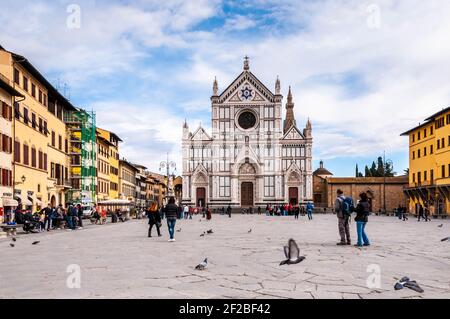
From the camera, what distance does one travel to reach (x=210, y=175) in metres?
72.3

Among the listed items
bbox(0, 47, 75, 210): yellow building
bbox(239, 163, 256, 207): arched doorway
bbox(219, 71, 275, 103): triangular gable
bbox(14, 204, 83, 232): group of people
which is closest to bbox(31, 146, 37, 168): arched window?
bbox(0, 47, 75, 210): yellow building

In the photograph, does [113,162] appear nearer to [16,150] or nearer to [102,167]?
[102,167]

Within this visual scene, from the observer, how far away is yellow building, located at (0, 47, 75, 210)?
30.7 m

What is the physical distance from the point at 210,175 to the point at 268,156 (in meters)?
9.02

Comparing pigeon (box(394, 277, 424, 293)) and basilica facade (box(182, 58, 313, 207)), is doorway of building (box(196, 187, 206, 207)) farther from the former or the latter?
pigeon (box(394, 277, 424, 293))

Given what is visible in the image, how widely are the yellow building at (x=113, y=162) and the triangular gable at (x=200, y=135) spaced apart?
453 inches

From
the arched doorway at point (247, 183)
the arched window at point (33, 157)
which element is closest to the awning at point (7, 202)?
the arched window at point (33, 157)

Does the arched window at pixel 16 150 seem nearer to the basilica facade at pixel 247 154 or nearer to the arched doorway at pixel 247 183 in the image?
the basilica facade at pixel 247 154

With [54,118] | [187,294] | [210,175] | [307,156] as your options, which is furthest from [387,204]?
[187,294]

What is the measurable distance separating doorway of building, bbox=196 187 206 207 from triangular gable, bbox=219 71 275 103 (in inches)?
534

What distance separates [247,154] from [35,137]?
4166cm

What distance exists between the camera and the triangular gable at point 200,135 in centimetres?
7344

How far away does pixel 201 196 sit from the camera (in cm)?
7256

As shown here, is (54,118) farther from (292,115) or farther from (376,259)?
(292,115)
